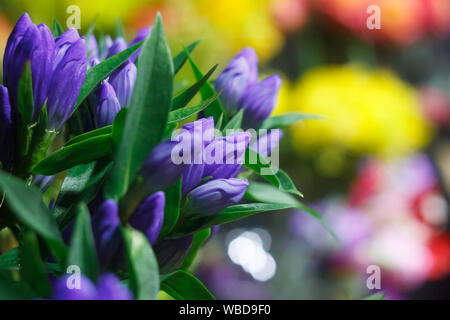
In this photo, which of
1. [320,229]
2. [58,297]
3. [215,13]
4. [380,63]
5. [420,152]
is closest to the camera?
[58,297]

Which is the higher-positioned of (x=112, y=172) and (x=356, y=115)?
(x=356, y=115)

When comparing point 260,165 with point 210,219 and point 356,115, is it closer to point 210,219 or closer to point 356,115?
point 210,219

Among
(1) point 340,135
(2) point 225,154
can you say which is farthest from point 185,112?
(1) point 340,135

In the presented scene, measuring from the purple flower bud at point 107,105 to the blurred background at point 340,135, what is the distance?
0.56m

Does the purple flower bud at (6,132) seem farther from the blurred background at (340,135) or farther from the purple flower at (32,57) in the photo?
the blurred background at (340,135)

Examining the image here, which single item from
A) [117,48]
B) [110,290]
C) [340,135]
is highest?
[340,135]

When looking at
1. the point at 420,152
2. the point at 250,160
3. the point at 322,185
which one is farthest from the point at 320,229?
the point at 250,160

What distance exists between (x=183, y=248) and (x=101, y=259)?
37 millimetres

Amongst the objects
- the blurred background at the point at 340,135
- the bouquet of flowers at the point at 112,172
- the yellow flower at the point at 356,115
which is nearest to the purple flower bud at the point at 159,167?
the bouquet of flowers at the point at 112,172

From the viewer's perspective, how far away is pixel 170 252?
0.68 feet

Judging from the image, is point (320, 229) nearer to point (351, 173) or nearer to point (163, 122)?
point (351, 173)

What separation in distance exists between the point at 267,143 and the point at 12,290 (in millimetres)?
123

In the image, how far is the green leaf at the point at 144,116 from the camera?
172 mm

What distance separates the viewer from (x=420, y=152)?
4.00 ft
